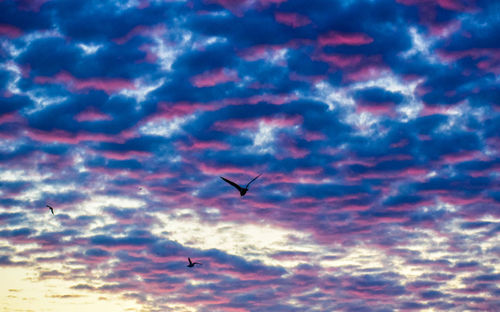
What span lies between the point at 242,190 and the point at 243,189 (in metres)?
0.50

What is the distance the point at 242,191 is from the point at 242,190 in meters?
0.16

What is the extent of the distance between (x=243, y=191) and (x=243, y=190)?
20cm

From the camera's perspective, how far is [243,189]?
306 ft

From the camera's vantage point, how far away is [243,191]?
93.8 m

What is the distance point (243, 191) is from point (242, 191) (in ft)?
0.55

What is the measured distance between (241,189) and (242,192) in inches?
21.0

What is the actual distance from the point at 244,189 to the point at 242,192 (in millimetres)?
623

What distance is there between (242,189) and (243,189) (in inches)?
7.9

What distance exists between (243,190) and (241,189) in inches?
20.2

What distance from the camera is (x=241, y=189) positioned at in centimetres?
9331

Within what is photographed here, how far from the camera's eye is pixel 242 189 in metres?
93.4

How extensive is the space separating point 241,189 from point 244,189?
47 centimetres

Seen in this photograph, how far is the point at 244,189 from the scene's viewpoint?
93.2 metres

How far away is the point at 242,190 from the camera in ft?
308
